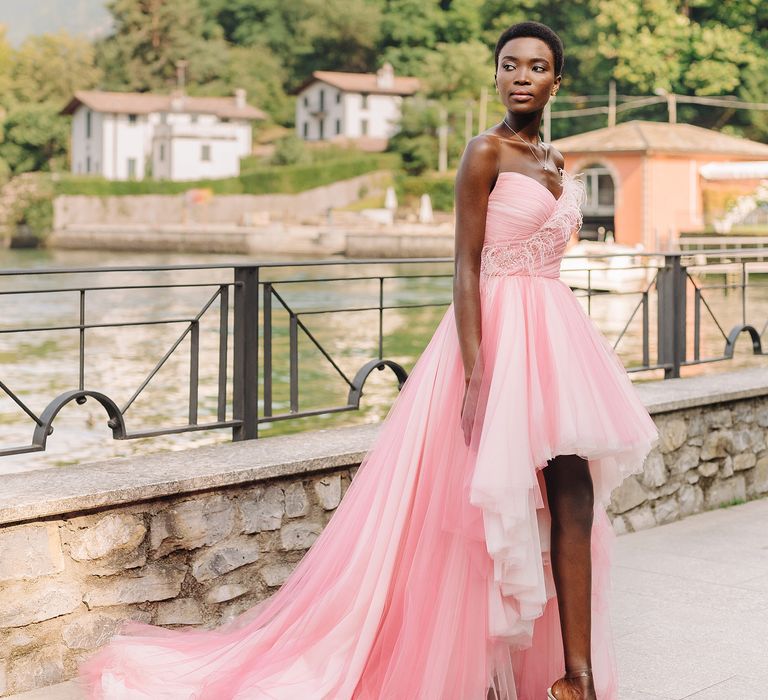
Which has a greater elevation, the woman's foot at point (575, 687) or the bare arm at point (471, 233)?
the bare arm at point (471, 233)

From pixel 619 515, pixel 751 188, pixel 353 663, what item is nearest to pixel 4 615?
pixel 353 663

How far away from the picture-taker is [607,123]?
6247 cm

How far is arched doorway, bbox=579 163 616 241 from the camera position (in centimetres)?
4781

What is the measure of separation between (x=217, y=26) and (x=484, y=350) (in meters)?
88.8

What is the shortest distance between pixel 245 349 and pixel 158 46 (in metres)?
86.6

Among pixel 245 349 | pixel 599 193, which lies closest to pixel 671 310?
pixel 245 349

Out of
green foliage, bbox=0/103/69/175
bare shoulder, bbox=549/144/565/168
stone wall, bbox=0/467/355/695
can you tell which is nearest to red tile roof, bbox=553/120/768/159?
stone wall, bbox=0/467/355/695

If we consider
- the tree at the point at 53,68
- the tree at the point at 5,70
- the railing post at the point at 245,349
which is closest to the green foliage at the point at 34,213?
the tree at the point at 5,70

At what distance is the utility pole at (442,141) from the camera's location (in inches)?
2447

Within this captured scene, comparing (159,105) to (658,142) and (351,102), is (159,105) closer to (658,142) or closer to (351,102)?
(351,102)

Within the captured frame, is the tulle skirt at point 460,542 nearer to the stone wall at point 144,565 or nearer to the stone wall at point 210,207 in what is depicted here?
the stone wall at point 144,565

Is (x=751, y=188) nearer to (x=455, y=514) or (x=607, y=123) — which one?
(x=607, y=123)

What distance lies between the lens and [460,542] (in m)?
2.91

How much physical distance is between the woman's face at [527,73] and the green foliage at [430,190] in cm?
5679
